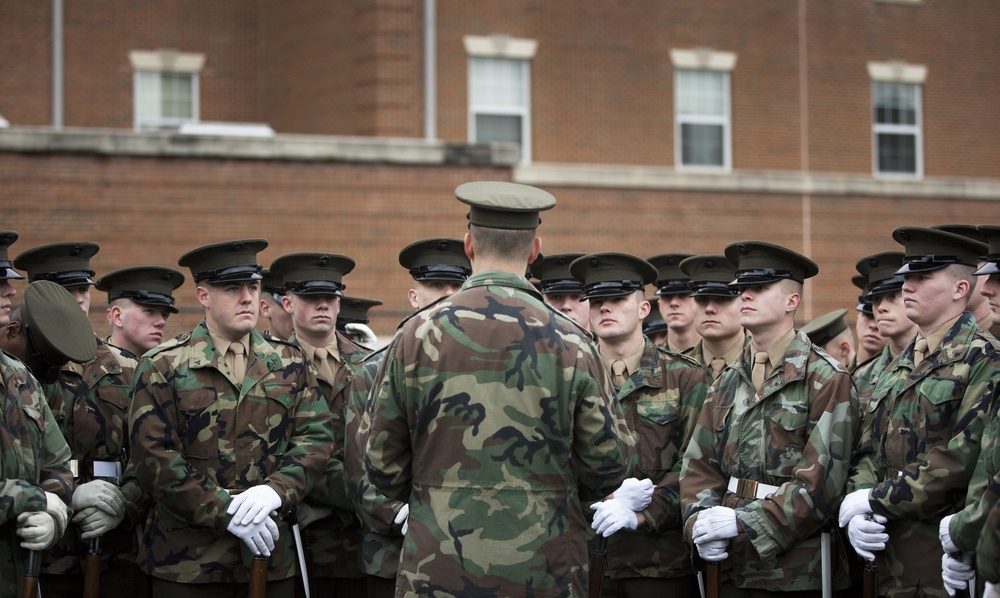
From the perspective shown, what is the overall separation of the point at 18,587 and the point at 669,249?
14052 mm

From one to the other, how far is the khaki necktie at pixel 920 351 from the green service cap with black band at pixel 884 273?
160 centimetres

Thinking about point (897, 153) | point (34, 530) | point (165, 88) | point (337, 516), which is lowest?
point (337, 516)

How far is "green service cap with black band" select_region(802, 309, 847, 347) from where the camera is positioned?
8.90 metres

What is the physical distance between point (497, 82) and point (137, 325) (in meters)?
13.7

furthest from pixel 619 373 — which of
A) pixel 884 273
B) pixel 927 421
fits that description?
pixel 884 273

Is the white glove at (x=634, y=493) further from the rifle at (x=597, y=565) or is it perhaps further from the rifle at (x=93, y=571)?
the rifle at (x=93, y=571)

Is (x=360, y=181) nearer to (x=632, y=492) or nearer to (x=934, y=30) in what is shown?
(x=632, y=492)

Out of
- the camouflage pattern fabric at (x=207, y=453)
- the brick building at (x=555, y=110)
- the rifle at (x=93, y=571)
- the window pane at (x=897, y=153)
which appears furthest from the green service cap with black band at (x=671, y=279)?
the window pane at (x=897, y=153)

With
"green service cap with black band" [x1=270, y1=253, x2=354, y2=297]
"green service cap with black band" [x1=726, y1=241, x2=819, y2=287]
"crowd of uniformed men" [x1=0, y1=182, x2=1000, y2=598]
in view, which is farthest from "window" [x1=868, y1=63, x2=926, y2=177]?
"green service cap with black band" [x1=726, y1=241, x2=819, y2=287]

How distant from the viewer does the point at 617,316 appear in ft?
21.7

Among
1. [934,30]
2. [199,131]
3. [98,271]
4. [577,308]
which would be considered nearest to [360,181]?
[199,131]

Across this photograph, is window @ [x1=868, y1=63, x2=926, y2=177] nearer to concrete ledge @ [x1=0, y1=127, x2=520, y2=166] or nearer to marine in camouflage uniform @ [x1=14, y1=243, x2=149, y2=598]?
concrete ledge @ [x1=0, y1=127, x2=520, y2=166]

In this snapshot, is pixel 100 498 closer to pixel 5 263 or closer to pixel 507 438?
pixel 5 263

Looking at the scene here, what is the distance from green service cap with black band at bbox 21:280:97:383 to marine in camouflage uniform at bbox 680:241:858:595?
346 cm
